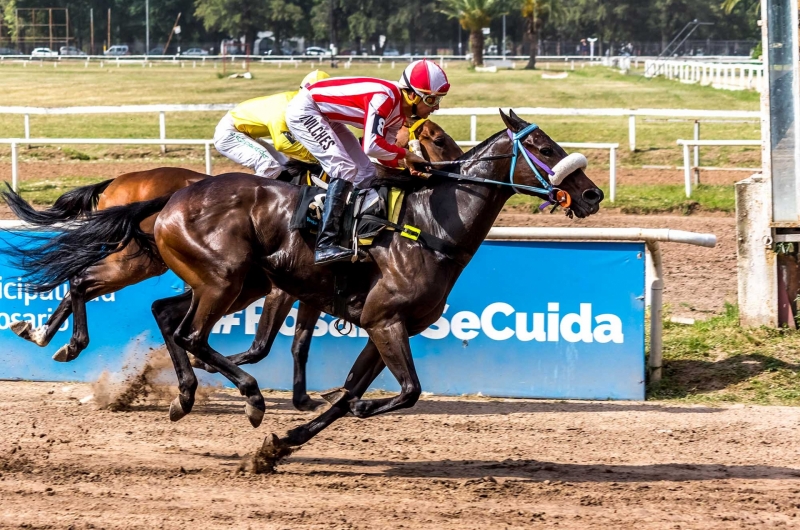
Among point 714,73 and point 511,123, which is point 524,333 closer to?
point 511,123

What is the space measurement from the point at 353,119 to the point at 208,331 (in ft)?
4.42

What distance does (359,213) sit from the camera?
5.41 m

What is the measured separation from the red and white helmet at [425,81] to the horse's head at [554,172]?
393 mm

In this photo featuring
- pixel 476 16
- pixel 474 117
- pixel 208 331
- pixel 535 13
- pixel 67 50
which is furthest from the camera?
pixel 67 50

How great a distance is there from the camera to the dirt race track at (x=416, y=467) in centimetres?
453

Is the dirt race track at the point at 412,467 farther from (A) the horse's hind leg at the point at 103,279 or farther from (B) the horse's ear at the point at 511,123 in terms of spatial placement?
(B) the horse's ear at the point at 511,123

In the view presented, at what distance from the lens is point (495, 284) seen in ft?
22.5

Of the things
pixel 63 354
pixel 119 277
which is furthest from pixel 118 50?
pixel 63 354

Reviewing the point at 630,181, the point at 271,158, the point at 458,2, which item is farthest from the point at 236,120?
the point at 458,2

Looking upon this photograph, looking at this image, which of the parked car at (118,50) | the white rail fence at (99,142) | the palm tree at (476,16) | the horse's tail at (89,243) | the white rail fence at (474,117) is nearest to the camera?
the horse's tail at (89,243)

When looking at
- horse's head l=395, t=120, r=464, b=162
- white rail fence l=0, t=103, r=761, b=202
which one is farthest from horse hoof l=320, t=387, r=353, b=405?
white rail fence l=0, t=103, r=761, b=202

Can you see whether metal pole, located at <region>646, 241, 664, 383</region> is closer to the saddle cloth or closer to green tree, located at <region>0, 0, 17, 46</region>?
the saddle cloth

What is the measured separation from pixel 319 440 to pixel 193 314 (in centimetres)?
102

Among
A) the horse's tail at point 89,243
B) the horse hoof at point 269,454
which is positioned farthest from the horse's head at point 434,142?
the horse hoof at point 269,454
